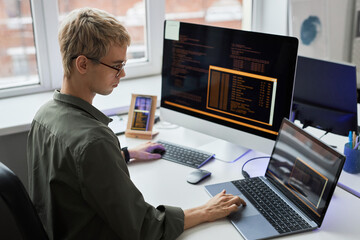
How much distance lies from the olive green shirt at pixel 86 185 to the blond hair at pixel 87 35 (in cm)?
14

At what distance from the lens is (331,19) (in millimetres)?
3041

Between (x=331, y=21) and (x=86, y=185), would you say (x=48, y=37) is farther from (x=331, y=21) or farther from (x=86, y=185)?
(x=331, y=21)

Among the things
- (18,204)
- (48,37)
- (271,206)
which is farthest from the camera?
(48,37)

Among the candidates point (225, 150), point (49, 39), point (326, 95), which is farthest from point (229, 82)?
point (49, 39)

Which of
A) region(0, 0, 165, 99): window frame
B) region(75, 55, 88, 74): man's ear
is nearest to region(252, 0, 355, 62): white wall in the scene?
region(0, 0, 165, 99): window frame

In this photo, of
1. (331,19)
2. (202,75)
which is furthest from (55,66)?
(331,19)

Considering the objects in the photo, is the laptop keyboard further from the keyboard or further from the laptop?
the keyboard

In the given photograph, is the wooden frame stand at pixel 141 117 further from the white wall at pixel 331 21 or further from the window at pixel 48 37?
the white wall at pixel 331 21

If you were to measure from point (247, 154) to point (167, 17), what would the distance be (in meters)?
1.31

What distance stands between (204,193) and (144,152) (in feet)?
1.17

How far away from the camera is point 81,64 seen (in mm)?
1221

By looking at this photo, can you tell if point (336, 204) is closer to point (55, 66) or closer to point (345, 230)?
point (345, 230)

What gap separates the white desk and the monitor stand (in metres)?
0.03

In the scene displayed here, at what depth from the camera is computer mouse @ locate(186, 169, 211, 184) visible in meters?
1.49
